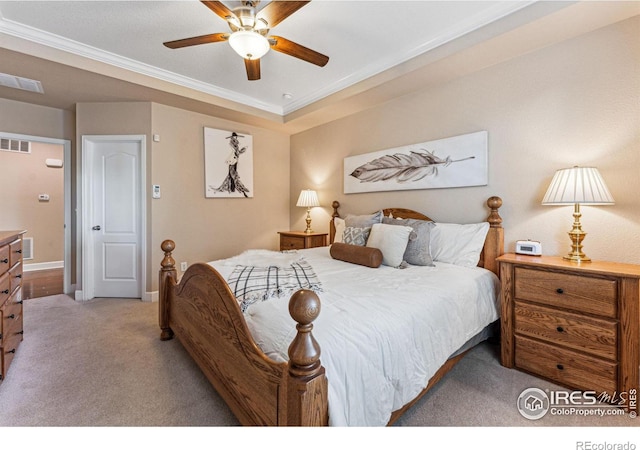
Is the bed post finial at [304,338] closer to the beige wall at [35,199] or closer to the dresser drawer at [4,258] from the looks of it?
the dresser drawer at [4,258]

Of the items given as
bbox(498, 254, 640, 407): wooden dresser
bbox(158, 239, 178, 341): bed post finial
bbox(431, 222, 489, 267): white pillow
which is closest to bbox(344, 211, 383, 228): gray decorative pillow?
bbox(431, 222, 489, 267): white pillow

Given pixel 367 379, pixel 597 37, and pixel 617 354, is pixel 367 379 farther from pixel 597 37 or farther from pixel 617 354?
pixel 597 37

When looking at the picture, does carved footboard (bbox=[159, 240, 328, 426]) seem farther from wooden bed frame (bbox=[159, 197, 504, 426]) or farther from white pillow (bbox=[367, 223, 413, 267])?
white pillow (bbox=[367, 223, 413, 267])

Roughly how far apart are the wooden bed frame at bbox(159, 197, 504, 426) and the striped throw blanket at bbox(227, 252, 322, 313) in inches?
5.4

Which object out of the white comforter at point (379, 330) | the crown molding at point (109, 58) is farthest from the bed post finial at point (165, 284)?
the crown molding at point (109, 58)

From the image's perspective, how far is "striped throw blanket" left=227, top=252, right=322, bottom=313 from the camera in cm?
149

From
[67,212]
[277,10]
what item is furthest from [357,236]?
[67,212]

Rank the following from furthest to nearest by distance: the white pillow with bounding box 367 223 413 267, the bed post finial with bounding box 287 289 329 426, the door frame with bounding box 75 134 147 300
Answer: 1. the door frame with bounding box 75 134 147 300
2. the white pillow with bounding box 367 223 413 267
3. the bed post finial with bounding box 287 289 329 426

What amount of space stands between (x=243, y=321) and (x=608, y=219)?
2544 millimetres

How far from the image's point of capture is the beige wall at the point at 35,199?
480 cm

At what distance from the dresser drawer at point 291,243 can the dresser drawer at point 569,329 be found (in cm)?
256

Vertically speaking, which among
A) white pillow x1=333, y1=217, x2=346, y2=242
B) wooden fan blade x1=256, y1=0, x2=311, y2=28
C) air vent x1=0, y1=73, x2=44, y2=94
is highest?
air vent x1=0, y1=73, x2=44, y2=94

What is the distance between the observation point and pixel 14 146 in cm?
481
